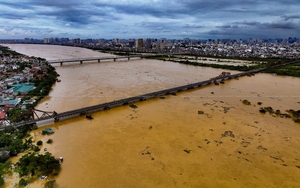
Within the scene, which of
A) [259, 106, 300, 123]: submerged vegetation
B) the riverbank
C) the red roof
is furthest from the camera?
[259, 106, 300, 123]: submerged vegetation

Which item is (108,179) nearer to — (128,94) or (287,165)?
(287,165)

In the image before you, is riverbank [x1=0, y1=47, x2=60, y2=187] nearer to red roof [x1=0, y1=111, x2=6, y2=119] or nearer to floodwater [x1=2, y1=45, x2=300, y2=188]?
red roof [x1=0, y1=111, x2=6, y2=119]

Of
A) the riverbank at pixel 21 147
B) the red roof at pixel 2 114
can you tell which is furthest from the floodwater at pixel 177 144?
the red roof at pixel 2 114

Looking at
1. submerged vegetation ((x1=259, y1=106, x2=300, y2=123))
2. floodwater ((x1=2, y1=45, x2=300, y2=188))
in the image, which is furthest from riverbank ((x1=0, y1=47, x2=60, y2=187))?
submerged vegetation ((x1=259, y1=106, x2=300, y2=123))

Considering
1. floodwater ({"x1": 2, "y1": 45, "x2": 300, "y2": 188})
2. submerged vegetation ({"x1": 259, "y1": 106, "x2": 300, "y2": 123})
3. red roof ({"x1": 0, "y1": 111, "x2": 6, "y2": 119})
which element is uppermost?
red roof ({"x1": 0, "y1": 111, "x2": 6, "y2": 119})

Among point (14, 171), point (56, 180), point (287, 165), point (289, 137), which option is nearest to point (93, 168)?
point (56, 180)

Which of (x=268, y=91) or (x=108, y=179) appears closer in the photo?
(x=108, y=179)

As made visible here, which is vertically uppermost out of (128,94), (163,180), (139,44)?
(139,44)

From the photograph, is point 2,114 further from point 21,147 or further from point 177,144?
point 177,144
